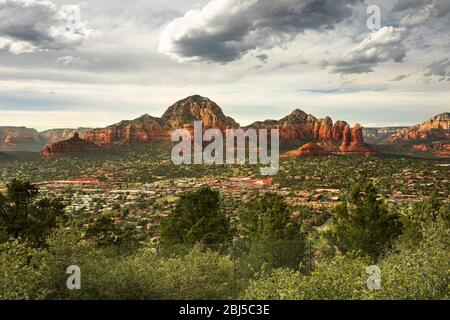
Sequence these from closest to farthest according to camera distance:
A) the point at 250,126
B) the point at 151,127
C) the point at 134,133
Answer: the point at 134,133 → the point at 151,127 → the point at 250,126

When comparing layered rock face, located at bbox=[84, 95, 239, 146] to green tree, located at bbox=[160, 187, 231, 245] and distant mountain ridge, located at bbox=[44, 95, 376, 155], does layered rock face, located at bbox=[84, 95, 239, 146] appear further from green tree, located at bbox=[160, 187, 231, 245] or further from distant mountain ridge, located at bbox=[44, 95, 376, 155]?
green tree, located at bbox=[160, 187, 231, 245]

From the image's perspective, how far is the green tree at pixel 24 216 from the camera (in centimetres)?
2269

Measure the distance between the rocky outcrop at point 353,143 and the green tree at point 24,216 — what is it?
13554 centimetres

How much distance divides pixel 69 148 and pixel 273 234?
14027 cm

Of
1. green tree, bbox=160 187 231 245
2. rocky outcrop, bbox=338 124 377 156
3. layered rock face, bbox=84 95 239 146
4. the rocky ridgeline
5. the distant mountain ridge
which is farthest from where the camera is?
layered rock face, bbox=84 95 239 146

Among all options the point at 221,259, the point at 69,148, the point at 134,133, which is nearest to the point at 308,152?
the point at 134,133

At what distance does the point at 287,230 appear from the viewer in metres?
29.5

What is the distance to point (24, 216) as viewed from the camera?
75.4 ft

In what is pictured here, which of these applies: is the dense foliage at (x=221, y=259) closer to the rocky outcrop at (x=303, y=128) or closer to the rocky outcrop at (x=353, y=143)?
the rocky outcrop at (x=353, y=143)

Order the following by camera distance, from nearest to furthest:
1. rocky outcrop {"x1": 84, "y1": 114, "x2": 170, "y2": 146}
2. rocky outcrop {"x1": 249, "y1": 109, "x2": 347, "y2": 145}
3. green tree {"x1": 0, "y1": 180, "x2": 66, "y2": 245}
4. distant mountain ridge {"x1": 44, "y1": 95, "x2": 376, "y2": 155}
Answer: green tree {"x1": 0, "y1": 180, "x2": 66, "y2": 245} < rocky outcrop {"x1": 249, "y1": 109, "x2": 347, "y2": 145} < distant mountain ridge {"x1": 44, "y1": 95, "x2": 376, "y2": 155} < rocky outcrop {"x1": 84, "y1": 114, "x2": 170, "y2": 146}

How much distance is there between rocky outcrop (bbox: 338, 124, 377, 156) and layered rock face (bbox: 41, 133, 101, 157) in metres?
97.5

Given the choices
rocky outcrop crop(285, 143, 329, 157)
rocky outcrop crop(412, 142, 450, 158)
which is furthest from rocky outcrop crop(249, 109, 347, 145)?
rocky outcrop crop(412, 142, 450, 158)

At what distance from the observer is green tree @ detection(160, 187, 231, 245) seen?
29281 millimetres

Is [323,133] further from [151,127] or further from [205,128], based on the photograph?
[151,127]
